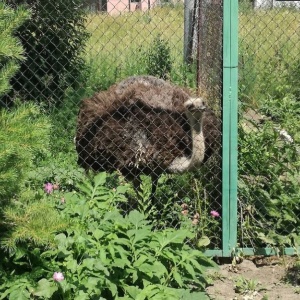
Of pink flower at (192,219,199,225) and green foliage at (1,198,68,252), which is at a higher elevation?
pink flower at (192,219,199,225)

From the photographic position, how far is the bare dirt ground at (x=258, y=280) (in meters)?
4.80

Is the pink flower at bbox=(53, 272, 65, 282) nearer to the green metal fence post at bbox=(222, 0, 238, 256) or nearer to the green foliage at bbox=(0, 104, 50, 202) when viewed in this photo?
the green foliage at bbox=(0, 104, 50, 202)

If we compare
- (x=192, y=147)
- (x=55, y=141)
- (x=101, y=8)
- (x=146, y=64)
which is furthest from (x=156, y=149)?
(x=146, y=64)

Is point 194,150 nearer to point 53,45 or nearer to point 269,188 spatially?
point 269,188

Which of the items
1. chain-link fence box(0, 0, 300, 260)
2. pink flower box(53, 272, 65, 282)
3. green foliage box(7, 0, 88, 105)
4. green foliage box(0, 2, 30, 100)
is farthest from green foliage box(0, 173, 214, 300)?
green foliage box(7, 0, 88, 105)

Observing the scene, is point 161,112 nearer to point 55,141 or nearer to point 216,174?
point 216,174

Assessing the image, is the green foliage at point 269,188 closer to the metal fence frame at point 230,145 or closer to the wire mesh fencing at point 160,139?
the metal fence frame at point 230,145

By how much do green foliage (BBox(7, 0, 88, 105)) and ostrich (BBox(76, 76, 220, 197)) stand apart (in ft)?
3.61

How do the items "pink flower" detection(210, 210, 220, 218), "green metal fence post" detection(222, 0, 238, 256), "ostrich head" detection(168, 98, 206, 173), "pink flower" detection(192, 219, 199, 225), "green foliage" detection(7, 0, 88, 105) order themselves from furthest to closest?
"green foliage" detection(7, 0, 88, 105), "ostrich head" detection(168, 98, 206, 173), "pink flower" detection(192, 219, 199, 225), "pink flower" detection(210, 210, 220, 218), "green metal fence post" detection(222, 0, 238, 256)

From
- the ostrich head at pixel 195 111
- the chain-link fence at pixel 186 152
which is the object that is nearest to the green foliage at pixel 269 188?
the chain-link fence at pixel 186 152

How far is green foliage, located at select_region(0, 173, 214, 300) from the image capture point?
399 cm

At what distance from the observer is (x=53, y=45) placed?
24.0 feet

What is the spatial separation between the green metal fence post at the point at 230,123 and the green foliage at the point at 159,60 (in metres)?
2.78

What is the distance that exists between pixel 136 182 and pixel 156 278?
1778 mm
